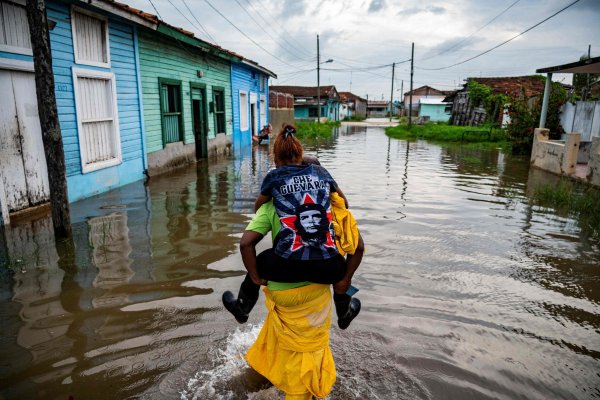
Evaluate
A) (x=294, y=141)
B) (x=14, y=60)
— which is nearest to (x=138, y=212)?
(x=14, y=60)

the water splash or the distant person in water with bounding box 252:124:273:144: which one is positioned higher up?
the distant person in water with bounding box 252:124:273:144

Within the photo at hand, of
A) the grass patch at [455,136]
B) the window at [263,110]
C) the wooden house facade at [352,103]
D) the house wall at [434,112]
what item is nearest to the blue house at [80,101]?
the window at [263,110]

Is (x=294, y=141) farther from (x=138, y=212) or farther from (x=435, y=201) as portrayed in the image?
(x=435, y=201)

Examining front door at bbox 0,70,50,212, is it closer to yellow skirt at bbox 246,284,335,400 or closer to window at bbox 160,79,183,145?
window at bbox 160,79,183,145

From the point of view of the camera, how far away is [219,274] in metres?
4.84

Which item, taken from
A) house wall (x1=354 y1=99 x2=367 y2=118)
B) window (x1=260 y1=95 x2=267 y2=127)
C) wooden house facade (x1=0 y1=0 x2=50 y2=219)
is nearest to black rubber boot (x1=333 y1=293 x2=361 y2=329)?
wooden house facade (x1=0 y1=0 x2=50 y2=219)

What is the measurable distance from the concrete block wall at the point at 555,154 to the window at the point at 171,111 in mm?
11417

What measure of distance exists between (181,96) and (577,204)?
10841 mm

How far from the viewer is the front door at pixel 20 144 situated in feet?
21.1

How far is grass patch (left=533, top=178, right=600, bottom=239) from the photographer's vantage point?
7051mm

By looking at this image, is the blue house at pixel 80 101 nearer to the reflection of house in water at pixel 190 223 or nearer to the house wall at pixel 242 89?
the reflection of house in water at pixel 190 223

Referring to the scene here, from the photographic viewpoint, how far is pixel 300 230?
87.0 inches

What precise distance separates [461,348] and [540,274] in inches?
85.2

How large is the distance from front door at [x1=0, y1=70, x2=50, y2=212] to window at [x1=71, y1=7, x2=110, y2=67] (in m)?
1.53
